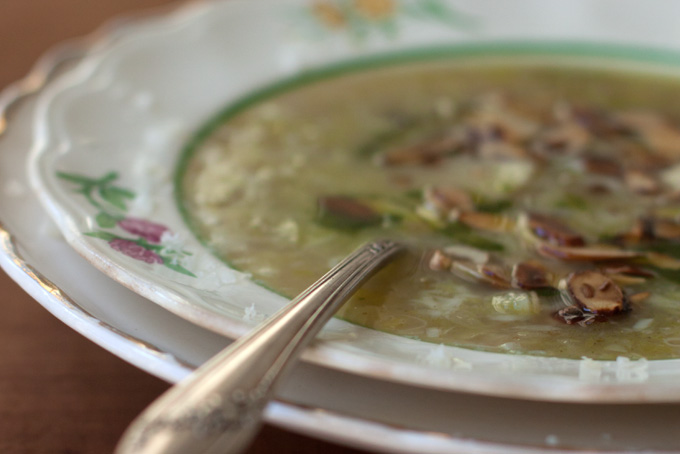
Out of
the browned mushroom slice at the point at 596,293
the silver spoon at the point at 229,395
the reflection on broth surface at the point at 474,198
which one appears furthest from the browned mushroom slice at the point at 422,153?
the silver spoon at the point at 229,395

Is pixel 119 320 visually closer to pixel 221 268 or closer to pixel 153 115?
pixel 221 268

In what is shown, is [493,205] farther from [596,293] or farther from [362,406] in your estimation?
[362,406]

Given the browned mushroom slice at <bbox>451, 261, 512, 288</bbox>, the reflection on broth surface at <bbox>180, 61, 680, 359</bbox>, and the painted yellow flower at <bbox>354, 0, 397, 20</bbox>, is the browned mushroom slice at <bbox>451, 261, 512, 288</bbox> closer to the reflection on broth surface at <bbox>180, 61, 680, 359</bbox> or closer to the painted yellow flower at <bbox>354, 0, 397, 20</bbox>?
the reflection on broth surface at <bbox>180, 61, 680, 359</bbox>

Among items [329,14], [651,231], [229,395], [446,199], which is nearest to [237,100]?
[329,14]

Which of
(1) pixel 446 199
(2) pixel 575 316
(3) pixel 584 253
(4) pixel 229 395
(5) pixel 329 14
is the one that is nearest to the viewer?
(4) pixel 229 395

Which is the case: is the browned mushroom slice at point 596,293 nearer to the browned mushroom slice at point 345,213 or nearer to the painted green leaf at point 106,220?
the browned mushroom slice at point 345,213

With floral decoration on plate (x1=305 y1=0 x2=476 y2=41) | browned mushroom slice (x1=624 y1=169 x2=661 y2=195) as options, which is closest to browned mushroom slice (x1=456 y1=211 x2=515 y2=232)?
browned mushroom slice (x1=624 y1=169 x2=661 y2=195)
